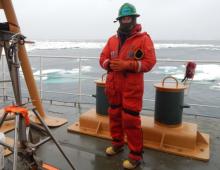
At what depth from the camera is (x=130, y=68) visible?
2.37m

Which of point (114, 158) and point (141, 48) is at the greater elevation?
point (141, 48)

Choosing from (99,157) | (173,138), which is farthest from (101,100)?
(173,138)

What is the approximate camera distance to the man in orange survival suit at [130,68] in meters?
2.41

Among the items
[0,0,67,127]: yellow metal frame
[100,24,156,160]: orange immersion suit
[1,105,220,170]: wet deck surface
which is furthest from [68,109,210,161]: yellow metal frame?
[0,0,67,127]: yellow metal frame

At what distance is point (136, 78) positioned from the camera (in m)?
2.46

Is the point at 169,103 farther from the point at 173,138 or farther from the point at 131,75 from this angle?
the point at 131,75

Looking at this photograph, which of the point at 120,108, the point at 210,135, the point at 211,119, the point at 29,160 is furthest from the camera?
the point at 211,119

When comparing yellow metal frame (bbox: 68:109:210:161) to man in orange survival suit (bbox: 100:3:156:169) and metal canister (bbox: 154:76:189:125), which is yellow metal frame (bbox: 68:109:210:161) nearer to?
metal canister (bbox: 154:76:189:125)

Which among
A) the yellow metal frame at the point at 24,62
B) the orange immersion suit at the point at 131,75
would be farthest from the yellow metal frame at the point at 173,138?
the yellow metal frame at the point at 24,62

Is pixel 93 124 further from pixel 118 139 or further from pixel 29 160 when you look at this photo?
pixel 29 160

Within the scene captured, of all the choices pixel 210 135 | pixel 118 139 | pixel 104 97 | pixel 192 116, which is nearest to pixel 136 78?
pixel 118 139

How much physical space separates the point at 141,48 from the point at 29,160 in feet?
4.55

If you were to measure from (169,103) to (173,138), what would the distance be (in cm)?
41

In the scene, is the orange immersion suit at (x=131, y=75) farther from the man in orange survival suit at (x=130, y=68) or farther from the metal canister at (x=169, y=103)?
the metal canister at (x=169, y=103)
